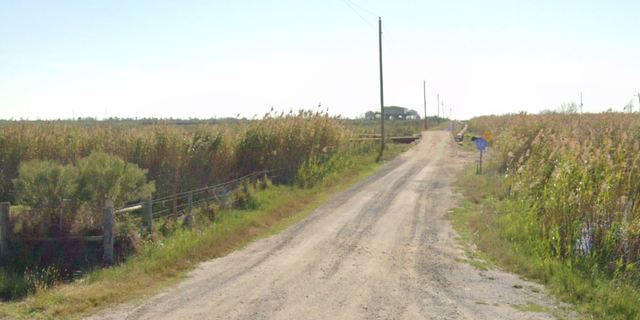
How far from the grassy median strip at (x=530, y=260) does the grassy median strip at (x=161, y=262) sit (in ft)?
17.0

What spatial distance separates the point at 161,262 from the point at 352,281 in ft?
12.3

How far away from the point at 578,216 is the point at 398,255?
374 cm

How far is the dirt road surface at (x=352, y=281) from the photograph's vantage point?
7738 mm

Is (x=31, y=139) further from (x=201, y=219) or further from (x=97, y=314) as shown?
(x=97, y=314)

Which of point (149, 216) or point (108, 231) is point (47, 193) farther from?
point (149, 216)

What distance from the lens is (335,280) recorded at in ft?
30.6

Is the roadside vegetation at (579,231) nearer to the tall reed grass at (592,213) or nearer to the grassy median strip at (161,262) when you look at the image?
the tall reed grass at (592,213)

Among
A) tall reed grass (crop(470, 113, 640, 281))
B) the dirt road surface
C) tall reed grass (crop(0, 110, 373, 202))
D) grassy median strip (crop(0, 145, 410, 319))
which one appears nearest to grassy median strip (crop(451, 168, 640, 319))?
tall reed grass (crop(470, 113, 640, 281))

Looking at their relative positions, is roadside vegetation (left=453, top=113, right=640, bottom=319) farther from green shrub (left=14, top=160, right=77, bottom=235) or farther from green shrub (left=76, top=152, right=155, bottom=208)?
green shrub (left=14, top=160, right=77, bottom=235)

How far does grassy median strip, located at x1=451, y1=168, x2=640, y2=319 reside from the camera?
7.81m

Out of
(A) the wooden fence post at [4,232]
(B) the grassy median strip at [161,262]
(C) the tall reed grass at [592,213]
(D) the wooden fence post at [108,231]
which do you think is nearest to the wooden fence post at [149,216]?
(B) the grassy median strip at [161,262]

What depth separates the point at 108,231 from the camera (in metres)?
10.7

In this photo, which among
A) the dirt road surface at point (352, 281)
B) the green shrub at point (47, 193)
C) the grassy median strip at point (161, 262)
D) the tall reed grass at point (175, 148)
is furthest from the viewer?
the tall reed grass at point (175, 148)

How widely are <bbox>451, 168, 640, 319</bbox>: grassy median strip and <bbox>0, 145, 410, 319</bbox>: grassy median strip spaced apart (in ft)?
17.0
